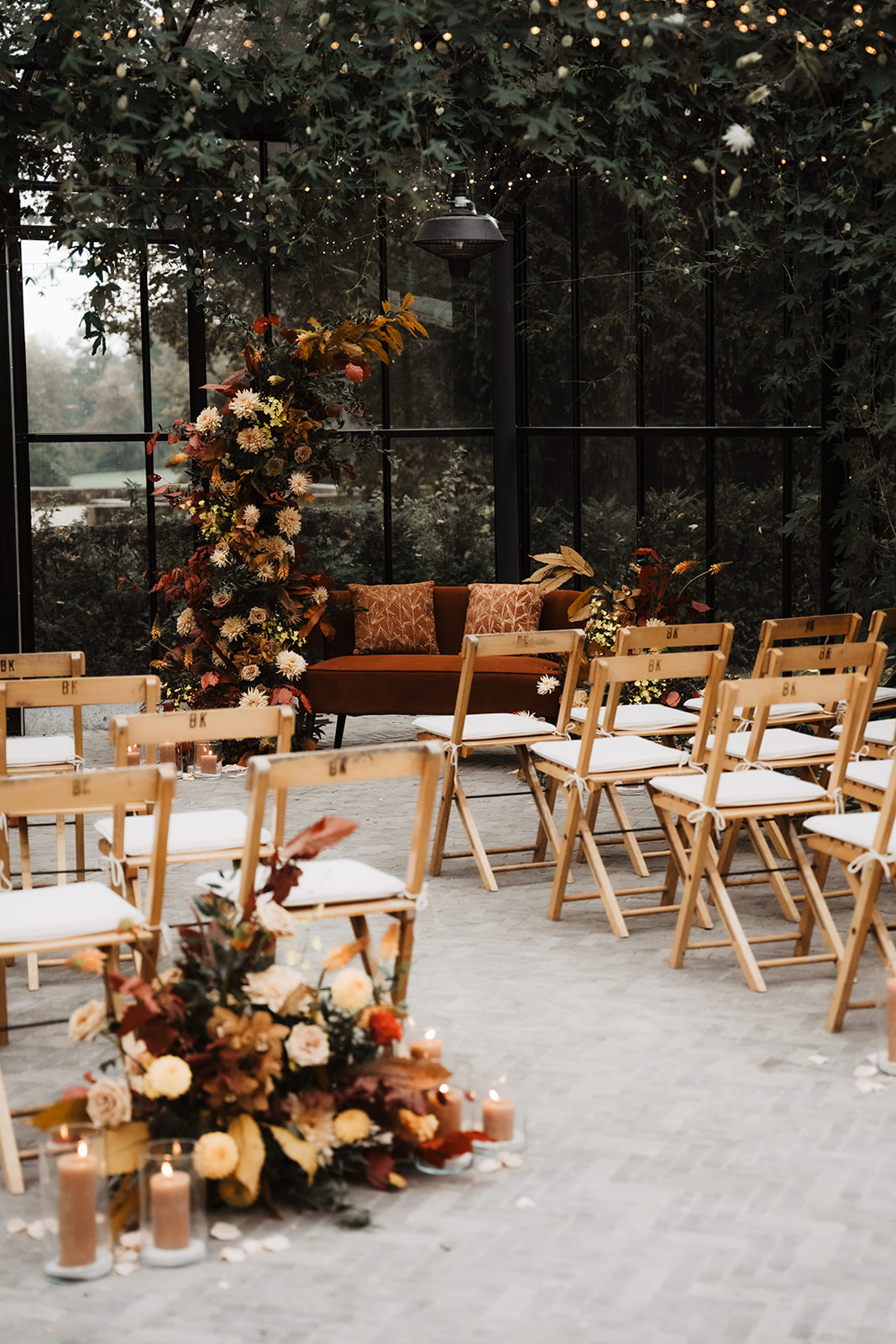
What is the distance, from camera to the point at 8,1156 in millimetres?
3217

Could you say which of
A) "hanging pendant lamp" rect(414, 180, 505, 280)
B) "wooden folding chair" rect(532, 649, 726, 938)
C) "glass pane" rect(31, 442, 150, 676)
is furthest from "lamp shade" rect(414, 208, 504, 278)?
"glass pane" rect(31, 442, 150, 676)

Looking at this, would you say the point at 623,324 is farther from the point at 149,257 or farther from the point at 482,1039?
the point at 482,1039

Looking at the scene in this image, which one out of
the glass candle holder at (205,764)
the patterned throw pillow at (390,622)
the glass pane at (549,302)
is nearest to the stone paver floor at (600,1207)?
the glass candle holder at (205,764)

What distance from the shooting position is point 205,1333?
262 centimetres

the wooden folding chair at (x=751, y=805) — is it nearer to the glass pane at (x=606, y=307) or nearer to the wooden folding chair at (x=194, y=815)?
the wooden folding chair at (x=194, y=815)

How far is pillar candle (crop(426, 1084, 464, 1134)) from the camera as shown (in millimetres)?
3285

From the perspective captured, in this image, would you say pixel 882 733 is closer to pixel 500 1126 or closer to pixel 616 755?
pixel 616 755

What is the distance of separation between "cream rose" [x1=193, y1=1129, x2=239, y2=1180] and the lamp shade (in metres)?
5.00

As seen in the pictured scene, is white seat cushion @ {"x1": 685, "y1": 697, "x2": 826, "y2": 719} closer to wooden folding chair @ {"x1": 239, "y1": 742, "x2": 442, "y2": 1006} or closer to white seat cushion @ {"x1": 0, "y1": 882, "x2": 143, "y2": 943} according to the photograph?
wooden folding chair @ {"x1": 239, "y1": 742, "x2": 442, "y2": 1006}

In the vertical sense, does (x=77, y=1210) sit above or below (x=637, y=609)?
below

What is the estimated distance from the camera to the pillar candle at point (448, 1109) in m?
3.29

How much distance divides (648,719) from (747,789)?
3.85 ft

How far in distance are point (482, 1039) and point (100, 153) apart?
4256mm

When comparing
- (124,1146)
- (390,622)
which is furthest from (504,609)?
(124,1146)
